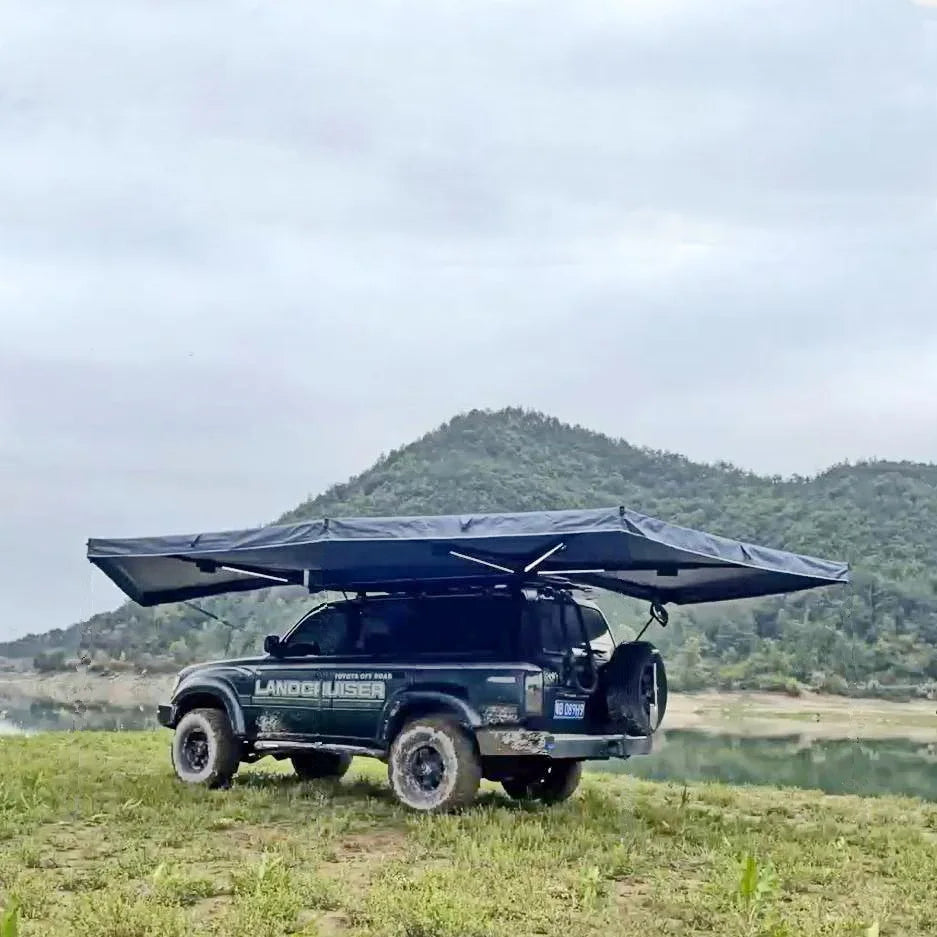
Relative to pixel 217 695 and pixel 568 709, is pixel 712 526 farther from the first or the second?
pixel 568 709

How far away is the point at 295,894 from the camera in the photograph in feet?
19.5

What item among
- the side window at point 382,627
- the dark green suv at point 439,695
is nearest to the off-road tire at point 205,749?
the dark green suv at point 439,695

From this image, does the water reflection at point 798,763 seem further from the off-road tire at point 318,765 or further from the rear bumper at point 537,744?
the rear bumper at point 537,744

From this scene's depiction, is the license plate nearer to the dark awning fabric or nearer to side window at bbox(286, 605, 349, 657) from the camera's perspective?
the dark awning fabric

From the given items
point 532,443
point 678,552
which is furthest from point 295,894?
point 532,443

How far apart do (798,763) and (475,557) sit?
45.2 ft

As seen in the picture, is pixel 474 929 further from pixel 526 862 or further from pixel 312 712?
pixel 312 712

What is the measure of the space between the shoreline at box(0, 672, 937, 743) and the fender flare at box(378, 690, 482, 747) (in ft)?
65.0

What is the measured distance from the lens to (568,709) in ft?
30.5

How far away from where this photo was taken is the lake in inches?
675

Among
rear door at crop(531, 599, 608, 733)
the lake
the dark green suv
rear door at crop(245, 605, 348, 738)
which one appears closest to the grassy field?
the dark green suv

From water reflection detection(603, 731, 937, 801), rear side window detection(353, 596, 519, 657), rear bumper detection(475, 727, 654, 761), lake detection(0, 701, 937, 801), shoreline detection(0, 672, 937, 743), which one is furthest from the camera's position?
shoreline detection(0, 672, 937, 743)

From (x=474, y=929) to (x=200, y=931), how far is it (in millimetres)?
1140

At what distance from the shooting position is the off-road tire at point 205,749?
10.4m
